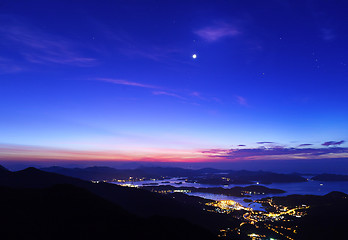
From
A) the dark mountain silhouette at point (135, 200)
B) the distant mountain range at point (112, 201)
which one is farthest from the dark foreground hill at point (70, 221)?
the dark mountain silhouette at point (135, 200)

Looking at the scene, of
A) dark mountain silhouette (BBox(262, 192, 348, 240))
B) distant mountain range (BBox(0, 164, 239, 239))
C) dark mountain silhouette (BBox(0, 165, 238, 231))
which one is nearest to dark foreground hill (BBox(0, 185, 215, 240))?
distant mountain range (BBox(0, 164, 239, 239))

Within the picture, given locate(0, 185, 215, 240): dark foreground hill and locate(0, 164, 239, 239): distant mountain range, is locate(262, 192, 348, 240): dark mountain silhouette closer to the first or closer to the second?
locate(0, 164, 239, 239): distant mountain range

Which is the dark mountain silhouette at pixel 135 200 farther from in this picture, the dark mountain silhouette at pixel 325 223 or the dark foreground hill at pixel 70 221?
the dark foreground hill at pixel 70 221

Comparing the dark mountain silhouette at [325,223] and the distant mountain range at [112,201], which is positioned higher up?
the distant mountain range at [112,201]

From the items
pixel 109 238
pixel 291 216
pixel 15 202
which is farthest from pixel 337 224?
pixel 15 202

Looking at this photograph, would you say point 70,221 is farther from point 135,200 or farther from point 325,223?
point 325,223

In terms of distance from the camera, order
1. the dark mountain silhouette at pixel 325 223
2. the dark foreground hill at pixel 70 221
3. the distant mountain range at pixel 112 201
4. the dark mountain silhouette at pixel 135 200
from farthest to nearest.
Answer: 1. the dark mountain silhouette at pixel 135 200
2. the dark mountain silhouette at pixel 325 223
3. the distant mountain range at pixel 112 201
4. the dark foreground hill at pixel 70 221
